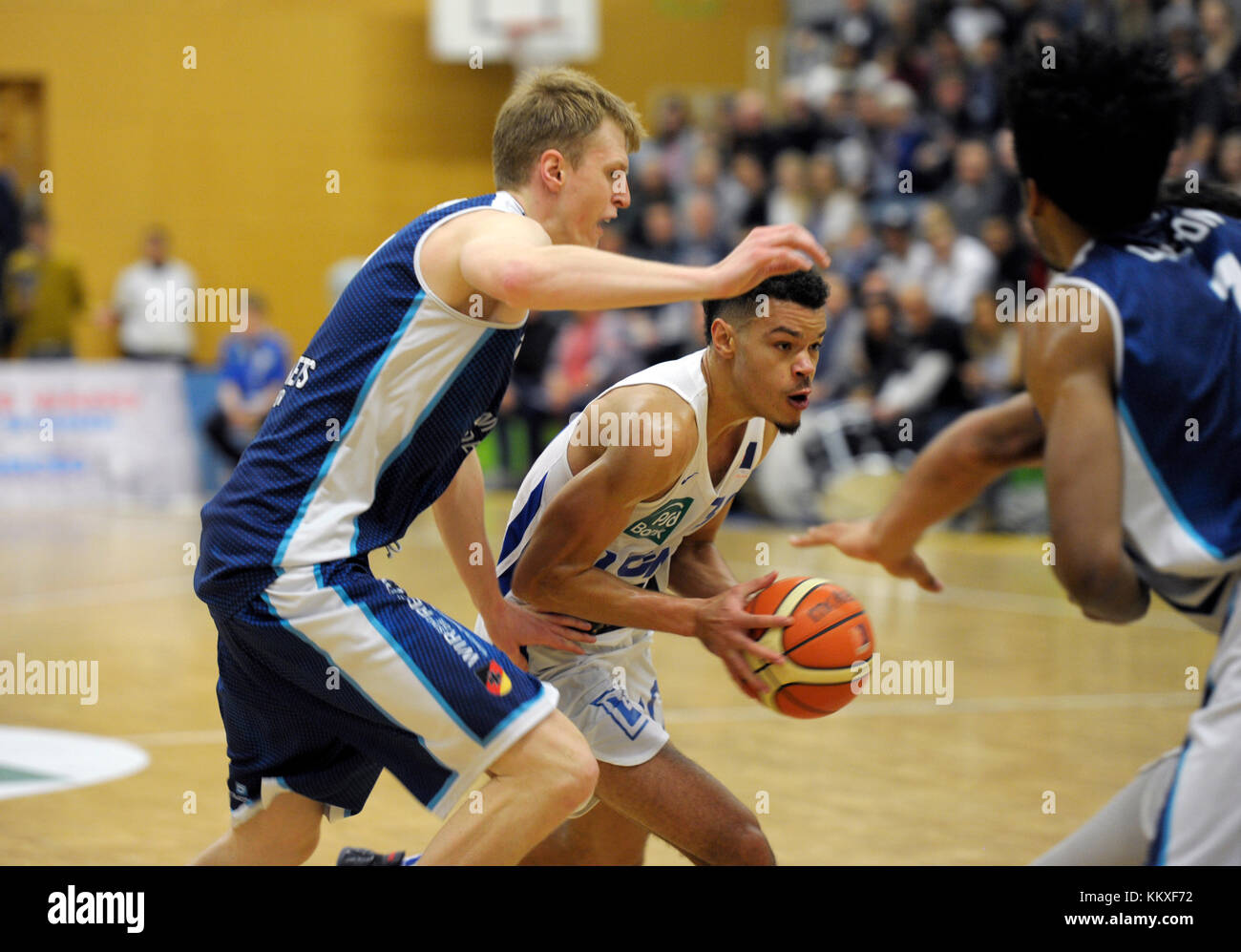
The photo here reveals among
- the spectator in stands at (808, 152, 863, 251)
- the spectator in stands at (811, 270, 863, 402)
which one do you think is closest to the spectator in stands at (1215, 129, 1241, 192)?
the spectator in stands at (811, 270, 863, 402)

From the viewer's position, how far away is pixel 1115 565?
8.73ft

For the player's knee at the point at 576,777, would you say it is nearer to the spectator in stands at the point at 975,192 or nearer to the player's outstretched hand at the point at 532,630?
the player's outstretched hand at the point at 532,630

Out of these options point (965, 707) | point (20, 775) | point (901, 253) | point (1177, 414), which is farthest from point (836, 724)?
point (901, 253)

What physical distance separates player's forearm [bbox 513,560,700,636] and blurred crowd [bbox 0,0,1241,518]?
20.9ft

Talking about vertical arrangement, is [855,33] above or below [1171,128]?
above

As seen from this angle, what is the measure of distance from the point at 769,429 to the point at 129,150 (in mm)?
17303

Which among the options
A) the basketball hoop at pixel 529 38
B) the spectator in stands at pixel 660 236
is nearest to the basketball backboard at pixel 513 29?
the basketball hoop at pixel 529 38

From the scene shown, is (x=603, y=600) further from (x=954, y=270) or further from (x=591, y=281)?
(x=954, y=270)

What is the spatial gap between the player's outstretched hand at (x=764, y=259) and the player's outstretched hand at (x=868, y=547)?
934 millimetres

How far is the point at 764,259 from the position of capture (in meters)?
2.82

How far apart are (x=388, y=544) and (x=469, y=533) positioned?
0.48 metres
